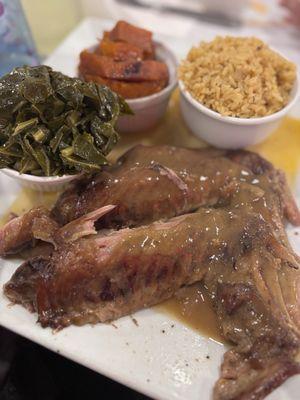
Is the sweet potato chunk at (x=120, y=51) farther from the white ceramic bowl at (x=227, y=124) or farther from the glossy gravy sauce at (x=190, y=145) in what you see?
the glossy gravy sauce at (x=190, y=145)

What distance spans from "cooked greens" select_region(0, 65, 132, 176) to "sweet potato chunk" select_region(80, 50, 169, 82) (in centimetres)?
37

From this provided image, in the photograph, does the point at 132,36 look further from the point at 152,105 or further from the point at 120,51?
the point at 152,105

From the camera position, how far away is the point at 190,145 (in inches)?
131

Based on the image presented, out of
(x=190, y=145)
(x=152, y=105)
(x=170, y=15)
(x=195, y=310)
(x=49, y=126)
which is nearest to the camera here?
(x=195, y=310)

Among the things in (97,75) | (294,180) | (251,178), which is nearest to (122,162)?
(97,75)

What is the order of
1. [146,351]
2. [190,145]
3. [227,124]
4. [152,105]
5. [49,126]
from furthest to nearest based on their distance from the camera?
[190,145]
[152,105]
[227,124]
[49,126]
[146,351]

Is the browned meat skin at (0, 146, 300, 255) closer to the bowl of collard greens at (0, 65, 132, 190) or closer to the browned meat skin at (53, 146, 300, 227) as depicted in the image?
the browned meat skin at (53, 146, 300, 227)

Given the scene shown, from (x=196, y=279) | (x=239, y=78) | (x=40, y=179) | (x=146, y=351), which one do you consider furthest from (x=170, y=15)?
(x=146, y=351)

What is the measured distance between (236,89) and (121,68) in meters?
0.84

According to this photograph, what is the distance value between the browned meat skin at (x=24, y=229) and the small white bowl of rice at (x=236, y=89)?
1.34m

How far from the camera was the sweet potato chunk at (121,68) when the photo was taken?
2947mm

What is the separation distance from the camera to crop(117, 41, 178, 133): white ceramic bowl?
305 cm

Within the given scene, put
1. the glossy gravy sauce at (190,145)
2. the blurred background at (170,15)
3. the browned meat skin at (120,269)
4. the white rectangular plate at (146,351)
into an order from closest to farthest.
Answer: the white rectangular plate at (146,351) → the browned meat skin at (120,269) → the glossy gravy sauce at (190,145) → the blurred background at (170,15)

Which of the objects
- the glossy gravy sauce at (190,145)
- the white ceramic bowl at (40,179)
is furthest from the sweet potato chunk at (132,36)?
the white ceramic bowl at (40,179)
